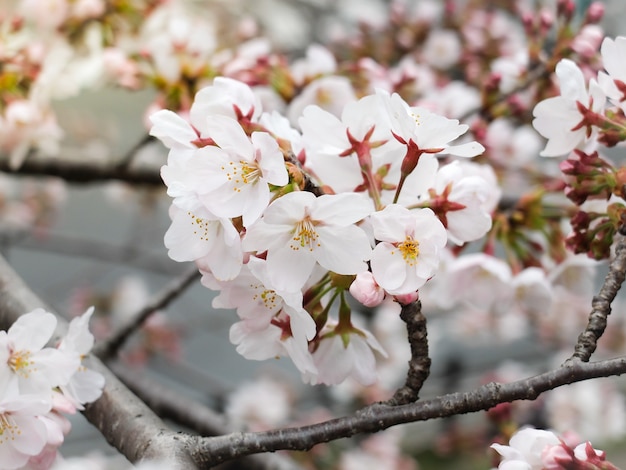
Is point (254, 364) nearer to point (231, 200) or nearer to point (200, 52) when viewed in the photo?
point (200, 52)

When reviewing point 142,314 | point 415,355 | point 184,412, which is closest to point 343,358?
point 415,355

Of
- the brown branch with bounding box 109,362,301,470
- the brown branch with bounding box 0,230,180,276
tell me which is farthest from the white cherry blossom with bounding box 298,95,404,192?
the brown branch with bounding box 0,230,180,276

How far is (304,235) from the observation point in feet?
1.66

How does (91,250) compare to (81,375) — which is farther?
(91,250)

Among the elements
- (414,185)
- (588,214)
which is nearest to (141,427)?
(414,185)

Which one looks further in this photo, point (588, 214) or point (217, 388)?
point (217, 388)

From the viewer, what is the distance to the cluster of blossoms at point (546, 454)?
1.73 feet

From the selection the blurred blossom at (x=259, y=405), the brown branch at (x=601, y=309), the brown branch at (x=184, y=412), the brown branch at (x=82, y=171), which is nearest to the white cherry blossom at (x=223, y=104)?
the brown branch at (x=601, y=309)

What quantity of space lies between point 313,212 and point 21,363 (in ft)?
0.91

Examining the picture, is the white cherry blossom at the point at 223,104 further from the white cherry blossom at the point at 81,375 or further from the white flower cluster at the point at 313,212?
the white cherry blossom at the point at 81,375

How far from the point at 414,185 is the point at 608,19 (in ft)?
6.83

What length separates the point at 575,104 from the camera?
0.64 meters

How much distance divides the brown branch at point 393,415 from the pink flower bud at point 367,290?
8 centimetres

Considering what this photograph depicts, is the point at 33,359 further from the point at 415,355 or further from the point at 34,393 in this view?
the point at 415,355
